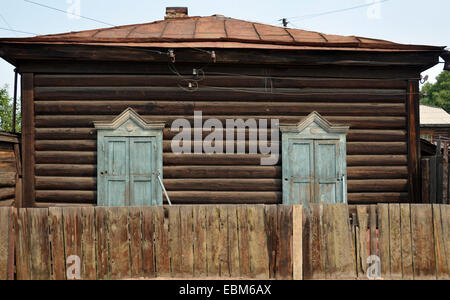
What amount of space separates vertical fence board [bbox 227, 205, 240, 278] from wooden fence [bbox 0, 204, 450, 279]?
1 centimetres

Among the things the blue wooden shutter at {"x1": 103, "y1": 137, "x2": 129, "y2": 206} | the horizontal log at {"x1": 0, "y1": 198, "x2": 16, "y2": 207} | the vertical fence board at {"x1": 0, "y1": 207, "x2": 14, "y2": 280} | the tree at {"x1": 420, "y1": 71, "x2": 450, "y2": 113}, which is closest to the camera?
the vertical fence board at {"x1": 0, "y1": 207, "x2": 14, "y2": 280}

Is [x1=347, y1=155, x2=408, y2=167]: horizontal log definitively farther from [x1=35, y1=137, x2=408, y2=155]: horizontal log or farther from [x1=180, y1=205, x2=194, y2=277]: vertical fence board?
[x1=180, y1=205, x2=194, y2=277]: vertical fence board

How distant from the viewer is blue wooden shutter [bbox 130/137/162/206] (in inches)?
300

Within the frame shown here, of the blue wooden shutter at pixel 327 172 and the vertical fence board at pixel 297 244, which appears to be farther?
the blue wooden shutter at pixel 327 172

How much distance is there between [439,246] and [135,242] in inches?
151

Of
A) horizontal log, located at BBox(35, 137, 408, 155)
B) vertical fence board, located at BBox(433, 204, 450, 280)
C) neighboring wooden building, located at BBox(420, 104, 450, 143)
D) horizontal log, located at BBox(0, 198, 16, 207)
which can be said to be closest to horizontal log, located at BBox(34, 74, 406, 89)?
horizontal log, located at BBox(35, 137, 408, 155)

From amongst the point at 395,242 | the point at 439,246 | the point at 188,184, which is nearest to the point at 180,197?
the point at 188,184

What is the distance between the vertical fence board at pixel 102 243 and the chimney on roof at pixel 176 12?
26.6ft

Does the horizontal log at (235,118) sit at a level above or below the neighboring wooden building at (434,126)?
below

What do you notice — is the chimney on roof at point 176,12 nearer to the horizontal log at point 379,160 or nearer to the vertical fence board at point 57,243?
the horizontal log at point 379,160

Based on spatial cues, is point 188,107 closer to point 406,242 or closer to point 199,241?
point 199,241

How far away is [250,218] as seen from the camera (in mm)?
4473

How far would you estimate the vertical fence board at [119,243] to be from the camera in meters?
4.40

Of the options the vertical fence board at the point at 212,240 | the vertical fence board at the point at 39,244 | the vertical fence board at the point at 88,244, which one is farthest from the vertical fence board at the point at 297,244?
the vertical fence board at the point at 39,244
